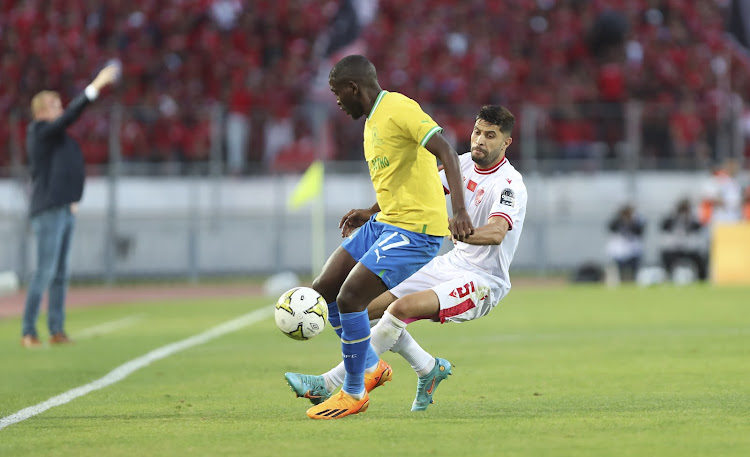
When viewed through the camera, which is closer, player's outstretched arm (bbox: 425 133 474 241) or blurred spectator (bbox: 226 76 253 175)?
player's outstretched arm (bbox: 425 133 474 241)

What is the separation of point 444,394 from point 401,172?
1629 mm

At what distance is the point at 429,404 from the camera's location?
22.5 feet

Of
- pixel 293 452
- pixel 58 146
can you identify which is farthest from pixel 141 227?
pixel 293 452

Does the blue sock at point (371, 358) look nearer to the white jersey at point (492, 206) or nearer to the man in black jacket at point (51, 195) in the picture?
the white jersey at point (492, 206)

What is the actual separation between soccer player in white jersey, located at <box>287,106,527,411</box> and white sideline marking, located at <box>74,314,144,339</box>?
693 cm

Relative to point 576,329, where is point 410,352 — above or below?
above

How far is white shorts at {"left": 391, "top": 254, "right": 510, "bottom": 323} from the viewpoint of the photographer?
6.83 meters

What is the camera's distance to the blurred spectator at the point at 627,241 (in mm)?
21984

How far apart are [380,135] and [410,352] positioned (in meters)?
1.27

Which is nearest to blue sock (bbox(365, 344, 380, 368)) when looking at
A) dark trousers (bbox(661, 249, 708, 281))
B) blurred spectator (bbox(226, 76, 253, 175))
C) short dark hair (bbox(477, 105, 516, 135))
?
short dark hair (bbox(477, 105, 516, 135))

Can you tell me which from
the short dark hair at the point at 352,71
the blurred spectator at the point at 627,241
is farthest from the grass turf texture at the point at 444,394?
the blurred spectator at the point at 627,241

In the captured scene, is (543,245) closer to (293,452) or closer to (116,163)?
(116,163)

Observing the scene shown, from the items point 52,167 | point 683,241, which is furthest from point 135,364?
point 683,241

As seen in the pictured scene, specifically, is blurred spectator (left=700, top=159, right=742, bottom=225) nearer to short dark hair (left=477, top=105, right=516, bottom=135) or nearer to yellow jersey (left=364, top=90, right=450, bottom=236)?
short dark hair (left=477, top=105, right=516, bottom=135)
